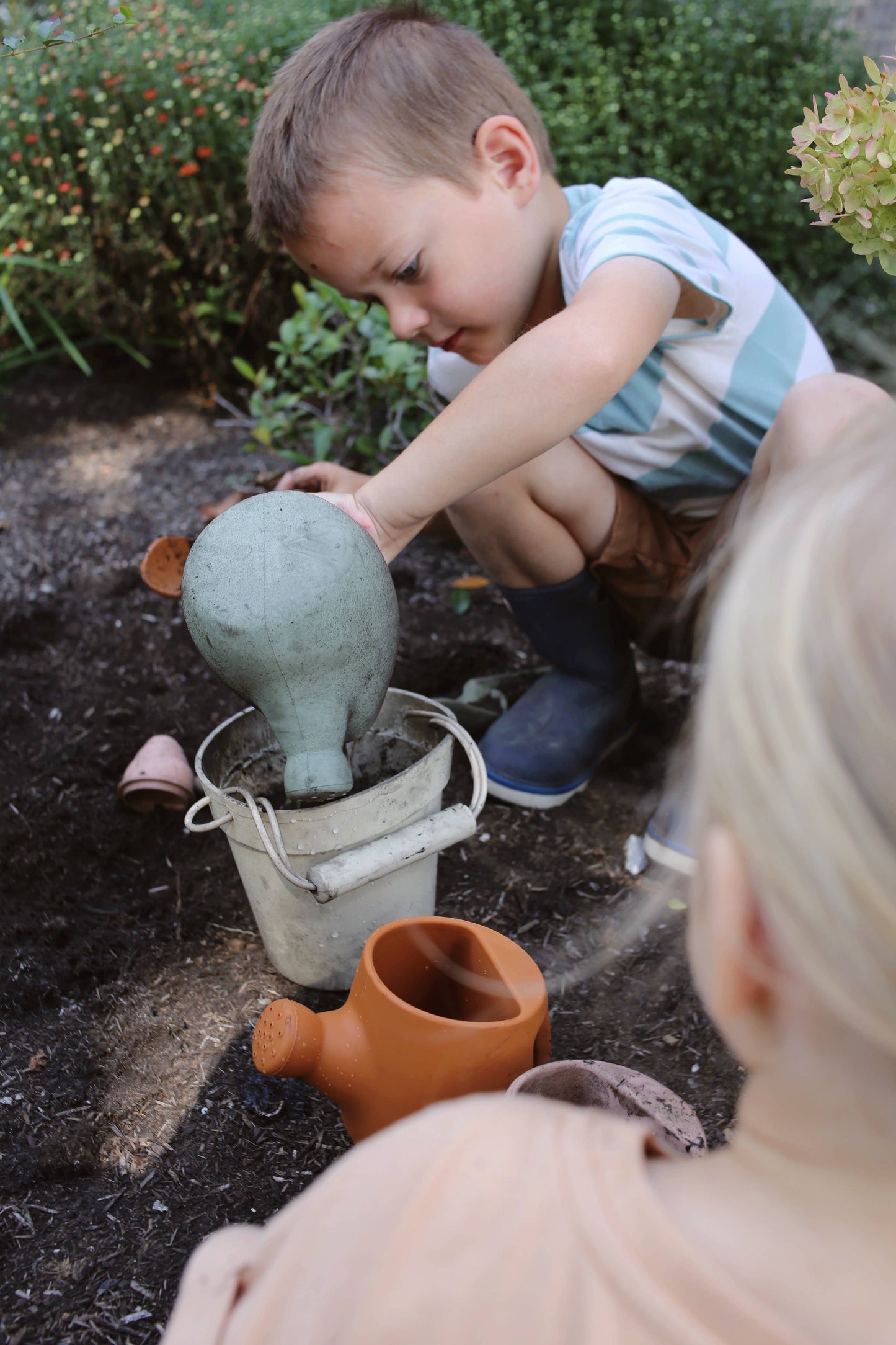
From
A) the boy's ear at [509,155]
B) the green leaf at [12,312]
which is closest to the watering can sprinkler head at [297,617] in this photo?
the boy's ear at [509,155]

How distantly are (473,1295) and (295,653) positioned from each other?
71 cm

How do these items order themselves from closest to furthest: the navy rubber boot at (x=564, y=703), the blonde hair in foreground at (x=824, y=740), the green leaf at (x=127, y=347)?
the blonde hair in foreground at (x=824, y=740), the navy rubber boot at (x=564, y=703), the green leaf at (x=127, y=347)

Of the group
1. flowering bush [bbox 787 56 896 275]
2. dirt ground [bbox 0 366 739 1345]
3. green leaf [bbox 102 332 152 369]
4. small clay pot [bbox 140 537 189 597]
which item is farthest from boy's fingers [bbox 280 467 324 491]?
green leaf [bbox 102 332 152 369]

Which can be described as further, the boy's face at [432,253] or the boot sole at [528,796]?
the boot sole at [528,796]

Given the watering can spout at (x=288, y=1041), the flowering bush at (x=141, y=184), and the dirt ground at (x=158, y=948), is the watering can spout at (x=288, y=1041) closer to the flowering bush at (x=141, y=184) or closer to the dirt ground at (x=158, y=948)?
the dirt ground at (x=158, y=948)

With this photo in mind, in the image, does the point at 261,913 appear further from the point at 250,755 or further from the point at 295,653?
the point at 295,653

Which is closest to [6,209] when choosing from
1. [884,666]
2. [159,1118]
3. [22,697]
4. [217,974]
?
[22,697]

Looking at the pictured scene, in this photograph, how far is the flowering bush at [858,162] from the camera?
1145mm

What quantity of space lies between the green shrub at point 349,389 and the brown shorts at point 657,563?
31.3 inches

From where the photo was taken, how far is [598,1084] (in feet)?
3.57

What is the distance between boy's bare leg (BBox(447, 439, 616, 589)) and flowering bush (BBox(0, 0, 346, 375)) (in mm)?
1731

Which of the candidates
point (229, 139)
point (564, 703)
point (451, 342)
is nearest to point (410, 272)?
point (451, 342)

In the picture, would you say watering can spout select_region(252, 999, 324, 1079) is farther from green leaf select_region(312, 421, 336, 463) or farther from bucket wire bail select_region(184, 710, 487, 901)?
green leaf select_region(312, 421, 336, 463)

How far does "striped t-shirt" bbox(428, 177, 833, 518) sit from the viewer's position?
5.61 ft
